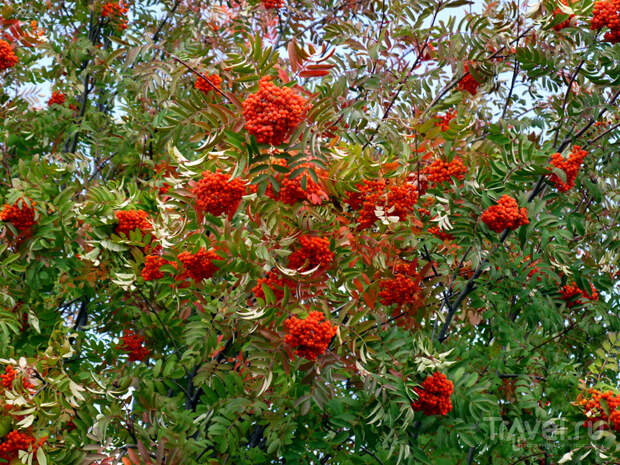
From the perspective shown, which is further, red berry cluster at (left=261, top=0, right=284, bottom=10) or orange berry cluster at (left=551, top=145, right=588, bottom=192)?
red berry cluster at (left=261, top=0, right=284, bottom=10)

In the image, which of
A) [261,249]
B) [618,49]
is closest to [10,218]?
[261,249]

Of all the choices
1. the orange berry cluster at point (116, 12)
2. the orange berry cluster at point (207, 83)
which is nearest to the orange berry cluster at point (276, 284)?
the orange berry cluster at point (207, 83)

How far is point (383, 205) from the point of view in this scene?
408 centimetres

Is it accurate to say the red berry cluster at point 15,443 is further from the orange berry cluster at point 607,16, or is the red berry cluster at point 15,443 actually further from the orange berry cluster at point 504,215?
the orange berry cluster at point 607,16

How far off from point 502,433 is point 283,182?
2265 millimetres

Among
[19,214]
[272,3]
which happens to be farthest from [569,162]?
[19,214]

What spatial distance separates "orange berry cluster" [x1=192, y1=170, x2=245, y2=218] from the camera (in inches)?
145

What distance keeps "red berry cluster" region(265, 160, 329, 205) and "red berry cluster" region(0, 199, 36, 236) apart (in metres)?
2.10

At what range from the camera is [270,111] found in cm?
337

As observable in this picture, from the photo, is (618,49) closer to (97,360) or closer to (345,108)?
(345,108)

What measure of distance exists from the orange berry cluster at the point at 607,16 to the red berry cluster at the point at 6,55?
15.4 feet

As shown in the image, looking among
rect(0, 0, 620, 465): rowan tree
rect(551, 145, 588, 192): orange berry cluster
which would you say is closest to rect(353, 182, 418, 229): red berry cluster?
rect(0, 0, 620, 465): rowan tree

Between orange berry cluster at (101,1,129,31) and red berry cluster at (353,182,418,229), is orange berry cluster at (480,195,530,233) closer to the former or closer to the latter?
red berry cluster at (353,182,418,229)

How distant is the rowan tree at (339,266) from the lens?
3.84 meters
